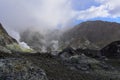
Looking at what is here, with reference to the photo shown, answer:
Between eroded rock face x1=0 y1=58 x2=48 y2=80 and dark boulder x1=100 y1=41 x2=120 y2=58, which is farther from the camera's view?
dark boulder x1=100 y1=41 x2=120 y2=58

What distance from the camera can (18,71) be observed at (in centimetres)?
1961

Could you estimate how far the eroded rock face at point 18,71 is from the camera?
19.3 m

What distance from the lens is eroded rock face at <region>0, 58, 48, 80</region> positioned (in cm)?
1934

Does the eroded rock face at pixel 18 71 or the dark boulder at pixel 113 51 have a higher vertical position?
the dark boulder at pixel 113 51

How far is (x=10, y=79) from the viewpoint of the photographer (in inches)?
752

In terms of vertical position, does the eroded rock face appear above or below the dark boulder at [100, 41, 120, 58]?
below

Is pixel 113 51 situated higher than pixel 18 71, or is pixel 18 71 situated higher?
pixel 113 51

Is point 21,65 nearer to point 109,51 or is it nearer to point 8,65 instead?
point 8,65

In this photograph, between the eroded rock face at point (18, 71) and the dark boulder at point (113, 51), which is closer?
the eroded rock face at point (18, 71)

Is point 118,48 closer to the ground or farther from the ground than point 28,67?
farther from the ground

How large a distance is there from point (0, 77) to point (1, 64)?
1.25m

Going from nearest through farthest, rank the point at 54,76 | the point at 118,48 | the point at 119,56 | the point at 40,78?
the point at 40,78
the point at 54,76
the point at 119,56
the point at 118,48

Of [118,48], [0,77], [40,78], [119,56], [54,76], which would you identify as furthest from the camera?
[118,48]


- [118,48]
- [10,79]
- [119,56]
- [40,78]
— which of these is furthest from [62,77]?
[118,48]
